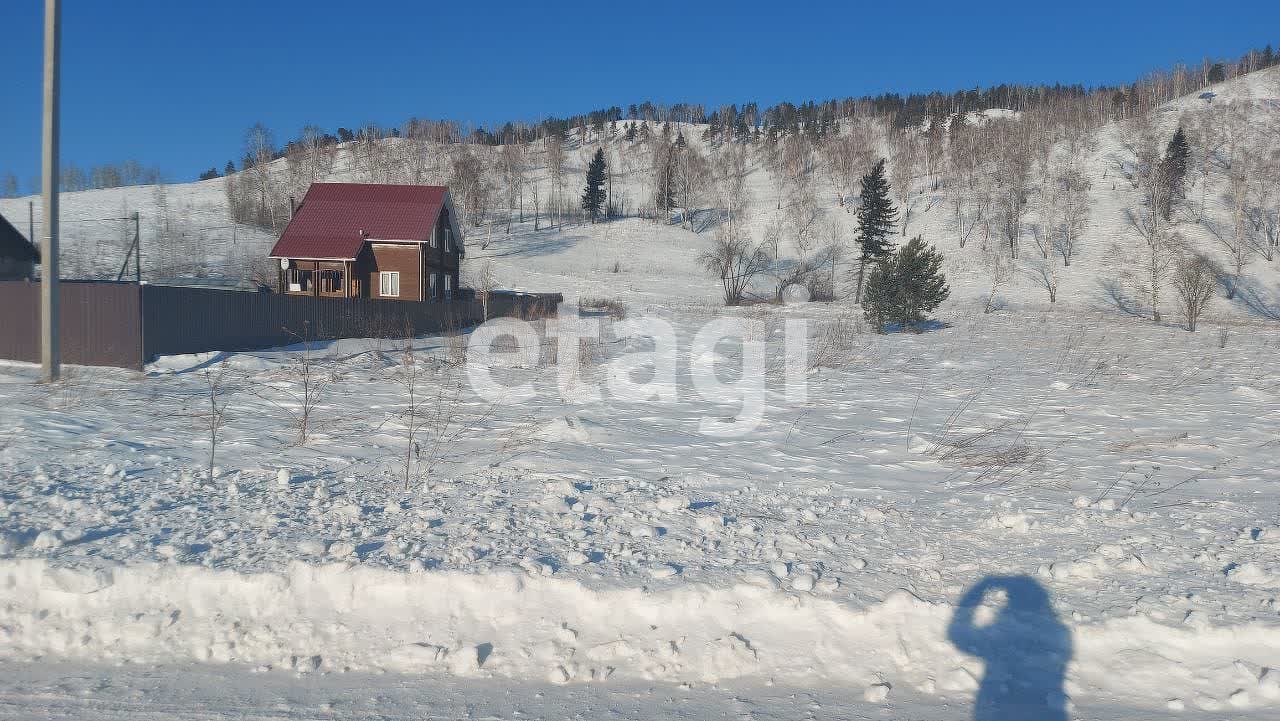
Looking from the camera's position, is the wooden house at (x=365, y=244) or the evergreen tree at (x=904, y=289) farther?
the wooden house at (x=365, y=244)

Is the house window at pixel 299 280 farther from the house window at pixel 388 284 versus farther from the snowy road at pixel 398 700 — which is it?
the snowy road at pixel 398 700

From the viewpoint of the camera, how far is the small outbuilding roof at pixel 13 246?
26.4 m

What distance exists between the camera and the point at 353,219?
1261 inches

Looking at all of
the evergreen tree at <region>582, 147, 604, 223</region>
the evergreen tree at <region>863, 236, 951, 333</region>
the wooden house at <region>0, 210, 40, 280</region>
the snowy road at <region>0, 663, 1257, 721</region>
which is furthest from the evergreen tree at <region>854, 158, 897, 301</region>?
the snowy road at <region>0, 663, 1257, 721</region>

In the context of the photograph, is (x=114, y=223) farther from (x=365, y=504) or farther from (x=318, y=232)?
(x=365, y=504)

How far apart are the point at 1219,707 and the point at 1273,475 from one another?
176 inches

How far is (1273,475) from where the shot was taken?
6086 millimetres

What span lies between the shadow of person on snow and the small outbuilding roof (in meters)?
34.8

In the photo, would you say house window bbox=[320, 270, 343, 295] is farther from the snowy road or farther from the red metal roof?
the snowy road

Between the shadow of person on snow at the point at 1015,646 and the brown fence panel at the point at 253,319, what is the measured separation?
13935mm

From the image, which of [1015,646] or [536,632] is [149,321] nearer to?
[536,632]

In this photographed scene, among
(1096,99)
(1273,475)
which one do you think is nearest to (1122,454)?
(1273,475)

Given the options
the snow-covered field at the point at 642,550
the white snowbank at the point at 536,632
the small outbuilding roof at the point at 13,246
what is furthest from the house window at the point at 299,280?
the white snowbank at the point at 536,632

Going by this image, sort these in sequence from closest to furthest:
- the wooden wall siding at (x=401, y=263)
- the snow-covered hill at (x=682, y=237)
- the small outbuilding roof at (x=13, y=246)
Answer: the small outbuilding roof at (x=13, y=246) < the wooden wall siding at (x=401, y=263) < the snow-covered hill at (x=682, y=237)
